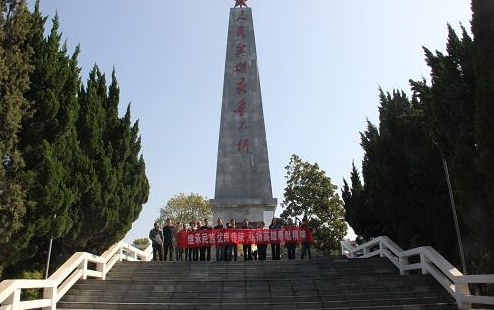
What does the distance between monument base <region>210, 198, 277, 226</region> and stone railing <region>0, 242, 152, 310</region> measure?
5.89 metres

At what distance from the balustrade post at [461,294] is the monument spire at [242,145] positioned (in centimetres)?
1031

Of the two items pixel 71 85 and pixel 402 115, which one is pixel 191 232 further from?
pixel 402 115

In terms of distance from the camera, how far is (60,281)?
733 cm

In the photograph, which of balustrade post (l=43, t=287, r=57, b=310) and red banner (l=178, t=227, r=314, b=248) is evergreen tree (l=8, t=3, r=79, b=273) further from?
red banner (l=178, t=227, r=314, b=248)

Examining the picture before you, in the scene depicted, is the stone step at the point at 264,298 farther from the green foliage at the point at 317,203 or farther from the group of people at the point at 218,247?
the green foliage at the point at 317,203

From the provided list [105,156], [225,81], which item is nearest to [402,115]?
[105,156]

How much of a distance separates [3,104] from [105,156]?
11.9 feet

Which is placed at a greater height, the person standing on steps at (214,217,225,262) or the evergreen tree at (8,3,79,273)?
the evergreen tree at (8,3,79,273)

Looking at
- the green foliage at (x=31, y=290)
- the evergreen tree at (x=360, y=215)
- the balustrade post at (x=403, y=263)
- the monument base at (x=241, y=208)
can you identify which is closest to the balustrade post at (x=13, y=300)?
the green foliage at (x=31, y=290)

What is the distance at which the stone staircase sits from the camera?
711cm

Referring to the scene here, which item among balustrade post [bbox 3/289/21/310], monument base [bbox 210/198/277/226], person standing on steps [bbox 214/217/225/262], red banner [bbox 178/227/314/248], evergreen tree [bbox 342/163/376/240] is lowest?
balustrade post [bbox 3/289/21/310]

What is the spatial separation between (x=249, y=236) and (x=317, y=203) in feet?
39.6

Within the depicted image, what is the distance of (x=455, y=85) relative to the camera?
694 centimetres

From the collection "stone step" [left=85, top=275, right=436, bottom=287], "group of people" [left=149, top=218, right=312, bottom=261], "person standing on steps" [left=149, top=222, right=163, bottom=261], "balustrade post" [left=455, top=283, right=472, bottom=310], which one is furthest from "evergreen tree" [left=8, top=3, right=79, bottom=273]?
"balustrade post" [left=455, top=283, right=472, bottom=310]
